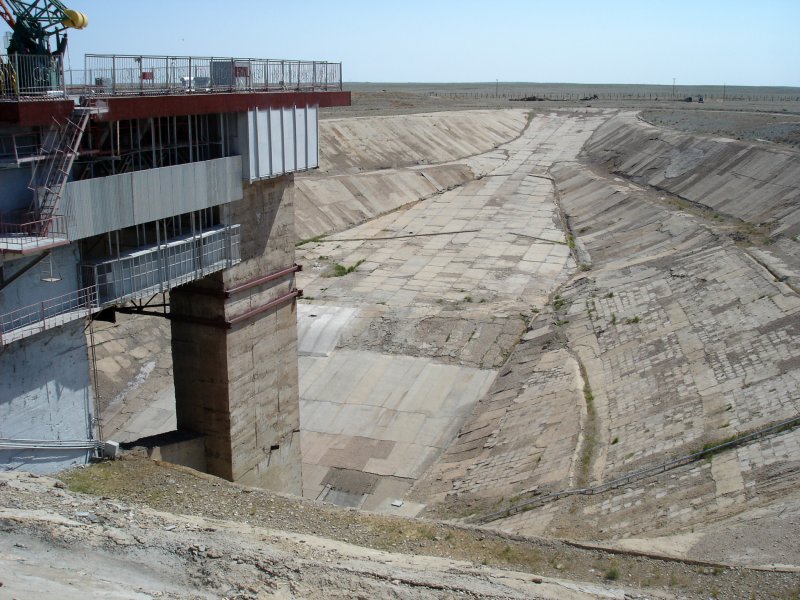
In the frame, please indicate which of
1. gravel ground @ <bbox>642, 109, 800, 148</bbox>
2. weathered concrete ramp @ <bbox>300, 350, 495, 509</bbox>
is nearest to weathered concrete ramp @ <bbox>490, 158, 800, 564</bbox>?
weathered concrete ramp @ <bbox>300, 350, 495, 509</bbox>

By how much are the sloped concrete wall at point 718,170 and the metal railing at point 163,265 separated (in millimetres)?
28363

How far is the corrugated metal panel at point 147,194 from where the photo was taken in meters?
14.8

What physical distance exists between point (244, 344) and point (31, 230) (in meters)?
7.45

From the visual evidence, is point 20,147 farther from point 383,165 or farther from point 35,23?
point 383,165

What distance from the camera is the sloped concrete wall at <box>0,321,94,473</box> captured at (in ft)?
47.8

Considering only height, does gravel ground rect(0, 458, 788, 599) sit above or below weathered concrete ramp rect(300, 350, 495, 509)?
above

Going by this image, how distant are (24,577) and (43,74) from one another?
9372 mm

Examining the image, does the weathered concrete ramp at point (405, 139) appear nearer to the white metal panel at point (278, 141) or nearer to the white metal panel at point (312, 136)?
the white metal panel at point (312, 136)

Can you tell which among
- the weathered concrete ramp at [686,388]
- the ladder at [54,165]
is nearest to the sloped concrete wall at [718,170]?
the weathered concrete ramp at [686,388]

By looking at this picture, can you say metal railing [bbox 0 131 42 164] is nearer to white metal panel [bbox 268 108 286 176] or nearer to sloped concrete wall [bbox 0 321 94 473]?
sloped concrete wall [bbox 0 321 94 473]

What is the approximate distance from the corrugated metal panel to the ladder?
27cm

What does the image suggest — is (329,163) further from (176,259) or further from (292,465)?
(176,259)

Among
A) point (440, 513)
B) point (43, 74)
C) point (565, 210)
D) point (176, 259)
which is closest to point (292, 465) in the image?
point (440, 513)

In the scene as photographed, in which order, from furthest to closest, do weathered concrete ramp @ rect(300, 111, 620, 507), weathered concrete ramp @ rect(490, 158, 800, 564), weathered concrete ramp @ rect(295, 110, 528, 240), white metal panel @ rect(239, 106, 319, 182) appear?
1. weathered concrete ramp @ rect(295, 110, 528, 240)
2. weathered concrete ramp @ rect(300, 111, 620, 507)
3. white metal panel @ rect(239, 106, 319, 182)
4. weathered concrete ramp @ rect(490, 158, 800, 564)
